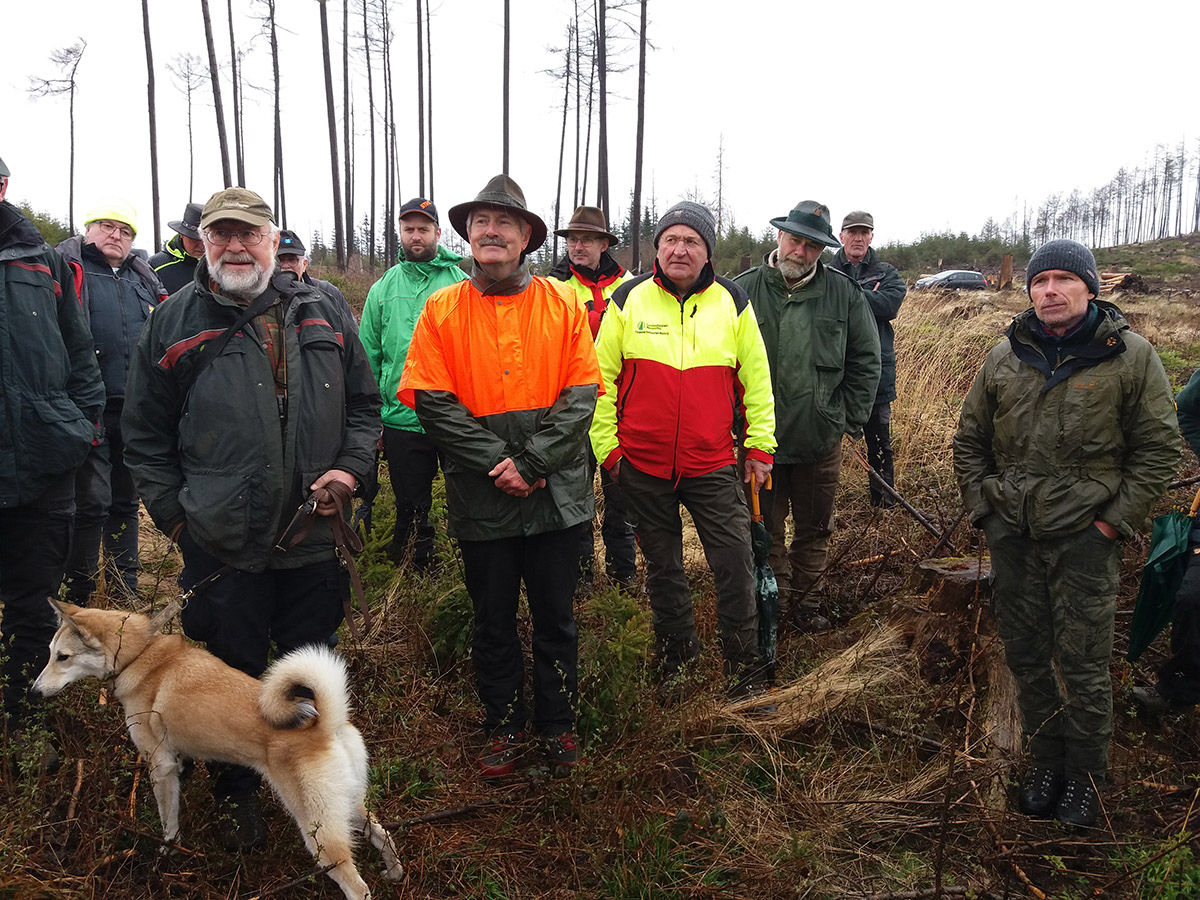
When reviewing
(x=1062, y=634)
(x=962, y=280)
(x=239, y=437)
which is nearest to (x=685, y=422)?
(x=1062, y=634)

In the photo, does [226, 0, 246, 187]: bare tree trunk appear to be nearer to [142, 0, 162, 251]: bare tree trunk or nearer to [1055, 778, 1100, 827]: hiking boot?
[142, 0, 162, 251]: bare tree trunk

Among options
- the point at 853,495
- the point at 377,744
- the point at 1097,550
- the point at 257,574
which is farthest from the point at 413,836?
the point at 853,495

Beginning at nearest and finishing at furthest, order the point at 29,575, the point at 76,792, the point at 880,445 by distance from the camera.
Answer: the point at 76,792, the point at 29,575, the point at 880,445

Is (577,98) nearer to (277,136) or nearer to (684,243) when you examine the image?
(277,136)

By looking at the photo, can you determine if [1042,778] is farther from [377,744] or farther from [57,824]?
[57,824]

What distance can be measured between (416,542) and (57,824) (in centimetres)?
284

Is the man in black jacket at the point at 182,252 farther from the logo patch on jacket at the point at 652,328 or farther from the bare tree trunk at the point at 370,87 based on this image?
the bare tree trunk at the point at 370,87

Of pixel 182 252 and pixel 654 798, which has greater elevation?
pixel 182 252

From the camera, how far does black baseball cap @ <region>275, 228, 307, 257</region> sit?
18.4 feet

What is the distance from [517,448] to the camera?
323 centimetres

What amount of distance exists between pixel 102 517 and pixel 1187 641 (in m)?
5.46

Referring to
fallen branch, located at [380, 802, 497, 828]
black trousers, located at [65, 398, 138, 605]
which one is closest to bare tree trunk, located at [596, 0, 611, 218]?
black trousers, located at [65, 398, 138, 605]

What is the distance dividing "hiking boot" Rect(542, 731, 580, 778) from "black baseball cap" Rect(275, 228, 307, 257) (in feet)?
13.6

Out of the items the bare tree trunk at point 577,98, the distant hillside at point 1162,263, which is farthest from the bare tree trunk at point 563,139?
the distant hillside at point 1162,263
